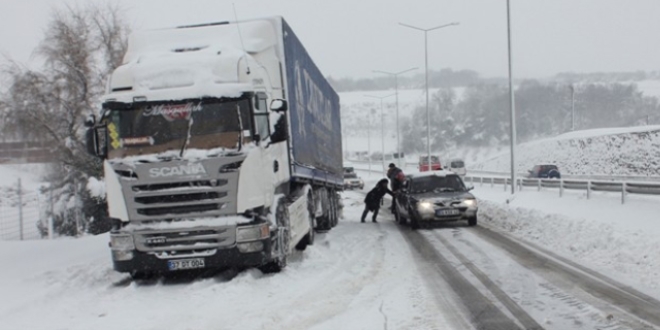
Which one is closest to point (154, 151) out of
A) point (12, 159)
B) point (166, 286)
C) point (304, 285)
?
point (166, 286)

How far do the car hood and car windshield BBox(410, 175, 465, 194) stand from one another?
19.9 inches

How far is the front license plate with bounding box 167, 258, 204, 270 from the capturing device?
8508 millimetres

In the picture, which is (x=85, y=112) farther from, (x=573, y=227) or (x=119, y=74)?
(x=573, y=227)

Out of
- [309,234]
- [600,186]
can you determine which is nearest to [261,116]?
[309,234]

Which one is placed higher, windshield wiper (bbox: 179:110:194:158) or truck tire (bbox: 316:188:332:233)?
windshield wiper (bbox: 179:110:194:158)

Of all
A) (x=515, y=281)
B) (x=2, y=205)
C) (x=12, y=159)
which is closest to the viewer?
(x=515, y=281)

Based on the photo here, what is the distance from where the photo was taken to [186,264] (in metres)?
8.52

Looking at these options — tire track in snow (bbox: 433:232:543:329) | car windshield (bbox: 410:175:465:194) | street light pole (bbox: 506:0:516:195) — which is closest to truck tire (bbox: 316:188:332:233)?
car windshield (bbox: 410:175:465:194)

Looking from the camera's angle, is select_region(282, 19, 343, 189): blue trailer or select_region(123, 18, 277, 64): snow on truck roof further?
select_region(282, 19, 343, 189): blue trailer

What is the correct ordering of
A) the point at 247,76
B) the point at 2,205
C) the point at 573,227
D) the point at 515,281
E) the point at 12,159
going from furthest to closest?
the point at 12,159 < the point at 2,205 < the point at 573,227 < the point at 247,76 < the point at 515,281

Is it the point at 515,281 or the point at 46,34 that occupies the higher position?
the point at 46,34

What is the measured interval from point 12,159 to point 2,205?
5944 millimetres

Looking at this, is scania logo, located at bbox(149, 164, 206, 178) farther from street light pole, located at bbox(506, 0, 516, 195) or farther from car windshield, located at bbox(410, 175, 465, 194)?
street light pole, located at bbox(506, 0, 516, 195)

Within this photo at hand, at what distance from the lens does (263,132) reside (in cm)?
875
